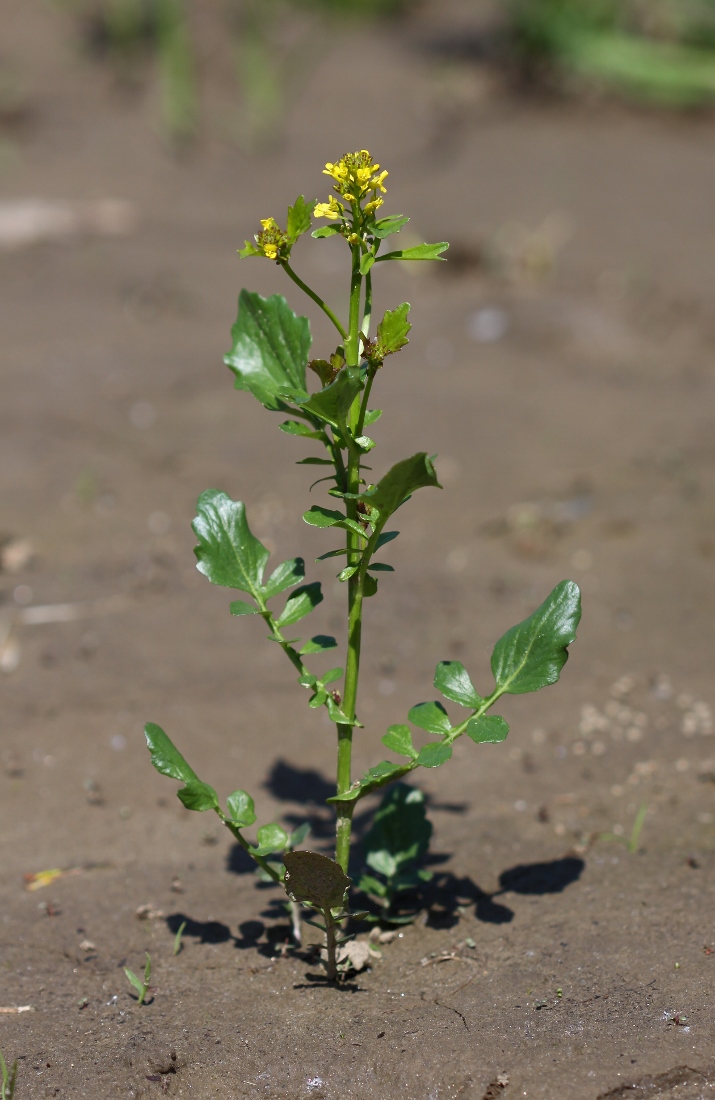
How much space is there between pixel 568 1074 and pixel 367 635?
151 centimetres

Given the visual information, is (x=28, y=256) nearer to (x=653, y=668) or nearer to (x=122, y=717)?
(x=122, y=717)

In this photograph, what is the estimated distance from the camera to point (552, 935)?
6.39 feet

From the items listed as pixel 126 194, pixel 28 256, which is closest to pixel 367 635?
pixel 28 256

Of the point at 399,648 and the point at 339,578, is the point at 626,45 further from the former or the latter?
the point at 339,578

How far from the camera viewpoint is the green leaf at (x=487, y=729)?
1.60m

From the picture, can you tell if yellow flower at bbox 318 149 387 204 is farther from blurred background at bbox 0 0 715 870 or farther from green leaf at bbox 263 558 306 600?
blurred background at bbox 0 0 715 870

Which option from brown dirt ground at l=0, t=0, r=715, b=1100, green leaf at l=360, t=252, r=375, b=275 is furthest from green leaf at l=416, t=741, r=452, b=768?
green leaf at l=360, t=252, r=375, b=275

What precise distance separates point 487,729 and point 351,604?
0.30m

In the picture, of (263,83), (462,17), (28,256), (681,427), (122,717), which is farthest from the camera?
(462,17)

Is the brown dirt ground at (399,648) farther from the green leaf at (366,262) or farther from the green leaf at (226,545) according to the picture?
the green leaf at (366,262)

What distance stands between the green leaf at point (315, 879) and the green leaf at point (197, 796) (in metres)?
0.16

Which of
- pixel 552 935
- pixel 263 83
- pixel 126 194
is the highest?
pixel 263 83

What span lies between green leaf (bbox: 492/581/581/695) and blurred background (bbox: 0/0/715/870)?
2.45 ft

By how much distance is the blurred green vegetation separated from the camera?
268 inches
